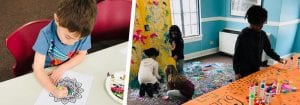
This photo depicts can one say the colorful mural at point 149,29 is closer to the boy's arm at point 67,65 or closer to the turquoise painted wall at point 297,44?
the turquoise painted wall at point 297,44

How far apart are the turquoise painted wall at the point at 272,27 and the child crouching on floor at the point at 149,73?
45 millimetres

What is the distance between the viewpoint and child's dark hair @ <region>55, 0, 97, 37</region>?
560 millimetres

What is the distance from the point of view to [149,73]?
0.36m

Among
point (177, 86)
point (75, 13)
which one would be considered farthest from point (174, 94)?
point (75, 13)

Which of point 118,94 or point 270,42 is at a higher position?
point 270,42

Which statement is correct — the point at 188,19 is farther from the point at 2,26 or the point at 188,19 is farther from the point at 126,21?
the point at 2,26

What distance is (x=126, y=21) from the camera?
0.93 m

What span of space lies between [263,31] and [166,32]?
4.9 inches

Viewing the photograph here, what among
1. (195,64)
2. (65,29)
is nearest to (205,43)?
(195,64)

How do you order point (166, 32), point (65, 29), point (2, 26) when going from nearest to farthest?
1. point (166, 32)
2. point (65, 29)
3. point (2, 26)

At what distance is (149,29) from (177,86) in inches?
3.3

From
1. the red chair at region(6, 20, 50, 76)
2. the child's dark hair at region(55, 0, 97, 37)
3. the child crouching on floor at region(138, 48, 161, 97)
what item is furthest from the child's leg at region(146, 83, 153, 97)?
the red chair at region(6, 20, 50, 76)

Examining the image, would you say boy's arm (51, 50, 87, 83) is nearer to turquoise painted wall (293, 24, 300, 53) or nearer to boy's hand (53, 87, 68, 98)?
boy's hand (53, 87, 68, 98)

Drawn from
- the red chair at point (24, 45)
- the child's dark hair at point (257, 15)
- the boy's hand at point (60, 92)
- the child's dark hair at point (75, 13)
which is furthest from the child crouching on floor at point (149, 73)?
the red chair at point (24, 45)
